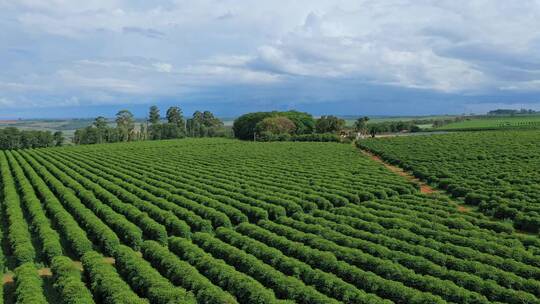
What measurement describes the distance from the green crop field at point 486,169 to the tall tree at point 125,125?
99.3 m

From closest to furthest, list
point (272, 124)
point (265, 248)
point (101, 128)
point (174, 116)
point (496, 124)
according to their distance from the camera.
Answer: point (265, 248)
point (272, 124)
point (496, 124)
point (101, 128)
point (174, 116)

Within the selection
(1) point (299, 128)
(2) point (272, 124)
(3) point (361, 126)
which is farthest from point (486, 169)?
(1) point (299, 128)

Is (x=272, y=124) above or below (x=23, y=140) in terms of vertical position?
above

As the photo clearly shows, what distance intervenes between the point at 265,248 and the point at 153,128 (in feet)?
470

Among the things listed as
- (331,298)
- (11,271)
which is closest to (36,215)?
(11,271)

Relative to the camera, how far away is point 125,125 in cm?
15750

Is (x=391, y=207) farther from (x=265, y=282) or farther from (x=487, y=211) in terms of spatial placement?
(x=265, y=282)

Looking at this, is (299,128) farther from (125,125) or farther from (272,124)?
(125,125)

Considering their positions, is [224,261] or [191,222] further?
[191,222]

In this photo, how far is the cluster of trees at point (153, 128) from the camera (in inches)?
5635

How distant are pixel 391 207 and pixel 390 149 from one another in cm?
3942

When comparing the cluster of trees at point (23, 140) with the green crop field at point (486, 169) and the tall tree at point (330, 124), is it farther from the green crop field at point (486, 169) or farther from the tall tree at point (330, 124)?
the green crop field at point (486, 169)

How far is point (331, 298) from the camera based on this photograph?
51.3ft

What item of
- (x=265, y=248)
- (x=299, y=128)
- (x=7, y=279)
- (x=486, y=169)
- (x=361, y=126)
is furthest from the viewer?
(x=299, y=128)
